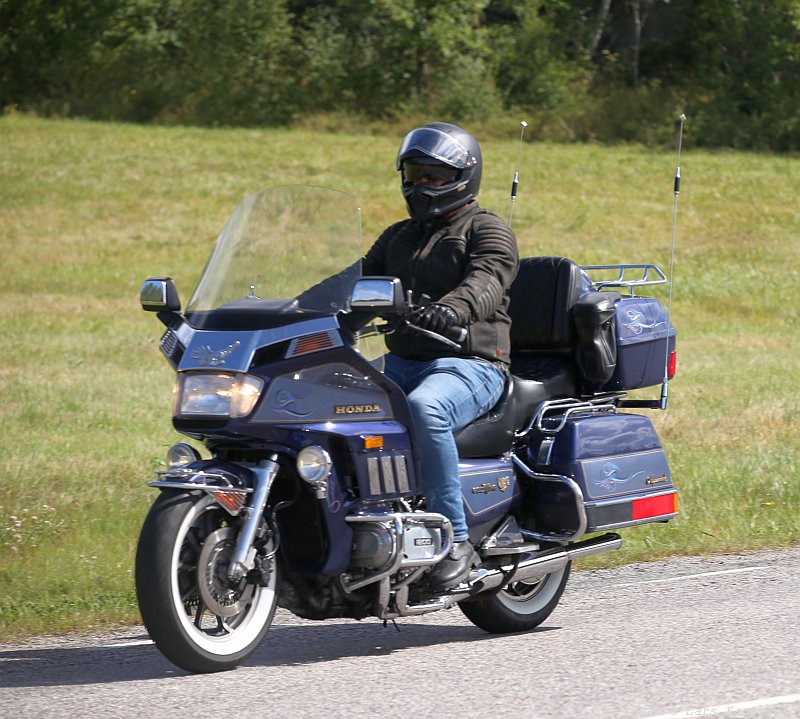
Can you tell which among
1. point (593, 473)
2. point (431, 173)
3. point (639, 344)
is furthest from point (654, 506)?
point (431, 173)

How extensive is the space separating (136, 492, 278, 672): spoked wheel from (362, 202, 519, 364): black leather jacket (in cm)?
126

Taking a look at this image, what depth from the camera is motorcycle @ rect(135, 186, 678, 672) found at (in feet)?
17.2

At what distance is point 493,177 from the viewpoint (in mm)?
34625

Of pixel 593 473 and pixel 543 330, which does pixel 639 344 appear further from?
pixel 593 473

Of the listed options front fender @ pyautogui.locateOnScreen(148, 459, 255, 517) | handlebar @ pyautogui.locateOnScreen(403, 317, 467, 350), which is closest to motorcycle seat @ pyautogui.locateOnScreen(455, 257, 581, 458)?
handlebar @ pyautogui.locateOnScreen(403, 317, 467, 350)

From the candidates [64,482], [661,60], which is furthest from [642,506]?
[661,60]

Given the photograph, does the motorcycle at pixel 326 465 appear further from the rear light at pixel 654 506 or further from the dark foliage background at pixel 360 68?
the dark foliage background at pixel 360 68

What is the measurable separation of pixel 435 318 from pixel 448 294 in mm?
256

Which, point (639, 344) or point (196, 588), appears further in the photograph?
point (639, 344)

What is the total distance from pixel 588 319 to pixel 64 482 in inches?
185

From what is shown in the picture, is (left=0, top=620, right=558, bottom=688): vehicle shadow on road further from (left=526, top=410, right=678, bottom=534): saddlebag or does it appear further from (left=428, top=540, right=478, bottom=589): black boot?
(left=526, top=410, right=678, bottom=534): saddlebag

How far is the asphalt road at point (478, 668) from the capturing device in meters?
4.95

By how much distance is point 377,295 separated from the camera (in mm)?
5312

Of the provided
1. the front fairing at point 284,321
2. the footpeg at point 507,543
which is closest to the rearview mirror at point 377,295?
the front fairing at point 284,321
